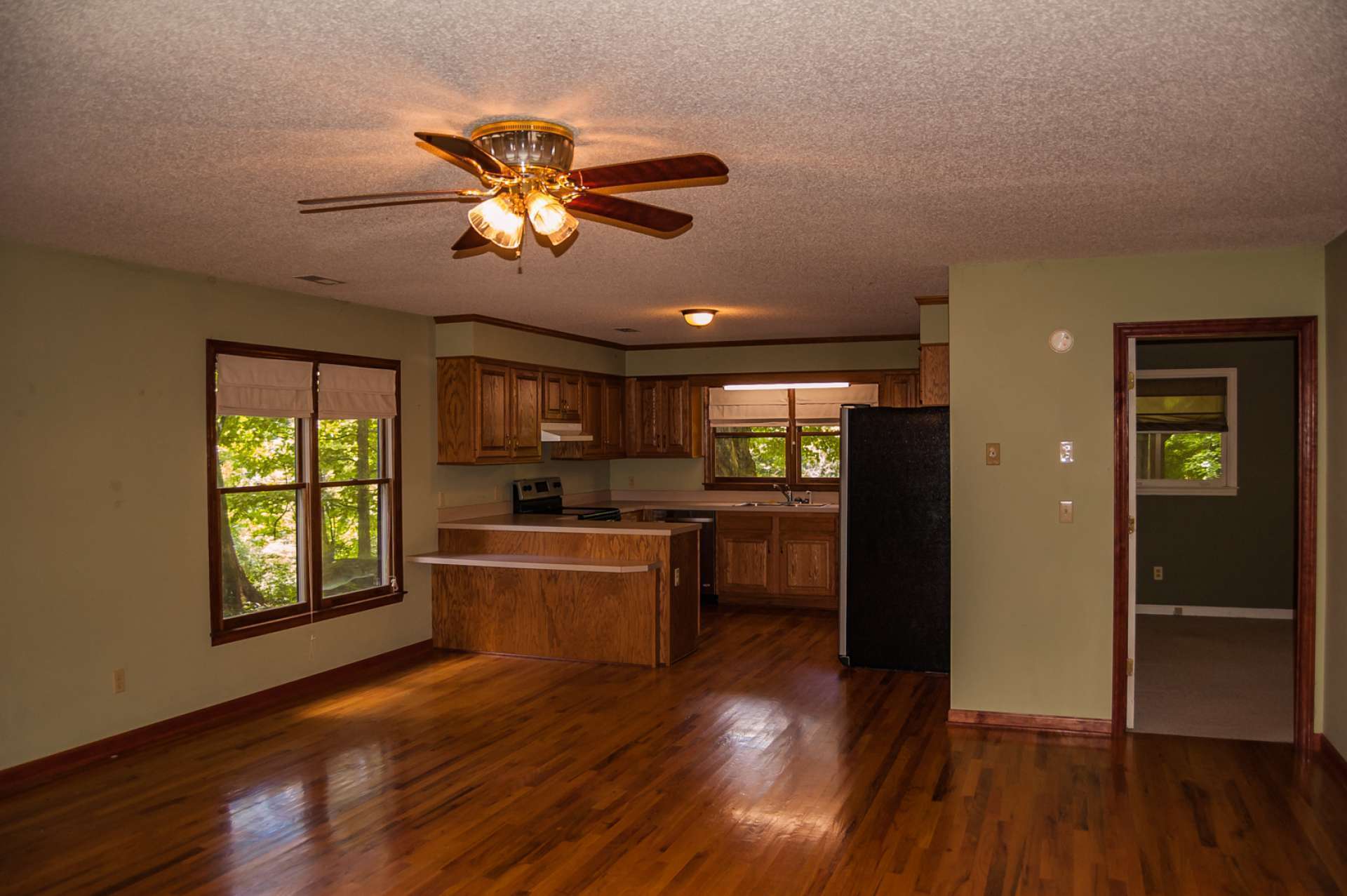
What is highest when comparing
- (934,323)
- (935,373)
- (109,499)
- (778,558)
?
(934,323)

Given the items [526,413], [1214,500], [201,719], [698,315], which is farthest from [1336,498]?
[201,719]

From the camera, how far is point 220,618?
5.29 meters

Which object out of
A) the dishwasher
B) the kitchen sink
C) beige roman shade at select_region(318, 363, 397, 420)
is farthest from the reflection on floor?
beige roman shade at select_region(318, 363, 397, 420)

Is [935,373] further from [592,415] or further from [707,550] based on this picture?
[592,415]

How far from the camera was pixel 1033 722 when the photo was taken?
5.00m

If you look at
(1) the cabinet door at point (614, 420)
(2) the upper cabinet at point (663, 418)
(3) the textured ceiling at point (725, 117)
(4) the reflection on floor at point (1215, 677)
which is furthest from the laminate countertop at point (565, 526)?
(4) the reflection on floor at point (1215, 677)

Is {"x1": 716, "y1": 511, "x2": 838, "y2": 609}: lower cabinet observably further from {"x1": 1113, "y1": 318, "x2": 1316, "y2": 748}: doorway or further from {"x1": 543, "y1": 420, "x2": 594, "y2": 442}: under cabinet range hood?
{"x1": 1113, "y1": 318, "x2": 1316, "y2": 748}: doorway

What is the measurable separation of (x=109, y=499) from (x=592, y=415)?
447 cm

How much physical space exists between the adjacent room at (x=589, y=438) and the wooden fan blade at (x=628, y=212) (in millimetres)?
26

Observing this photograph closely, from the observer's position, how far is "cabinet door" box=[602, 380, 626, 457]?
8938 millimetres

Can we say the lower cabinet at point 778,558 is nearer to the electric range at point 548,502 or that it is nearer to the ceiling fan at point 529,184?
the electric range at point 548,502

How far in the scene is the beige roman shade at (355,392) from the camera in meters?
5.99

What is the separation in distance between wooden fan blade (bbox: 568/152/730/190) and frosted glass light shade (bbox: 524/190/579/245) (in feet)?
0.31

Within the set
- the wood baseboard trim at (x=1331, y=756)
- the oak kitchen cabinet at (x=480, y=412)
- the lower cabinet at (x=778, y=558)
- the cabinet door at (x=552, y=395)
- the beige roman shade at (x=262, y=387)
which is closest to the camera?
the wood baseboard trim at (x=1331, y=756)
